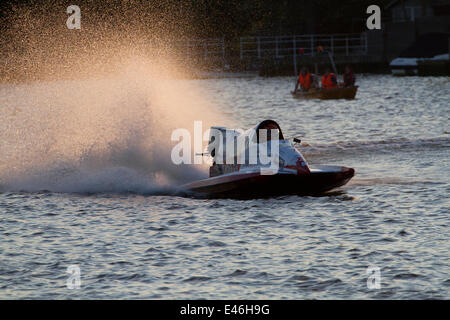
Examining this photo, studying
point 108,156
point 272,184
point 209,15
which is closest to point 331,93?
point 108,156

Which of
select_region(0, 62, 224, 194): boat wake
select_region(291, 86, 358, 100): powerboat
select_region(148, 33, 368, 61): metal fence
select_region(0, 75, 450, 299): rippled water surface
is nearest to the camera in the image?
select_region(0, 75, 450, 299): rippled water surface

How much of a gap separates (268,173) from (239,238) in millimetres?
2876

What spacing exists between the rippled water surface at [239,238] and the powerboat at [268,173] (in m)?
0.25

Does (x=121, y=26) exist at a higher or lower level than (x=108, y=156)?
higher

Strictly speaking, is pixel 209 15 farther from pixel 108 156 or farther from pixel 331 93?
pixel 108 156

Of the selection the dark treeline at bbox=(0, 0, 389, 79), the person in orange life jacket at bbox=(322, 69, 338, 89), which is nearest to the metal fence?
the dark treeline at bbox=(0, 0, 389, 79)

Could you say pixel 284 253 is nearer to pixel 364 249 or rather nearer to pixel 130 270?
pixel 364 249

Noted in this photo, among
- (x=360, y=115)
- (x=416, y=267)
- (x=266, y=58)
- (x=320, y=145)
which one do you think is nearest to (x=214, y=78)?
(x=266, y=58)

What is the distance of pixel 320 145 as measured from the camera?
915 inches

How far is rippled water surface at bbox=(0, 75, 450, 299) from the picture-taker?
32.9 feet

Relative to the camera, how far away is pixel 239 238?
12414 millimetres

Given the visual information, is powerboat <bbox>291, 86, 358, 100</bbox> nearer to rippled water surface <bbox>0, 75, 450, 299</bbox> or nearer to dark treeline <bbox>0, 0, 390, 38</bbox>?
rippled water surface <bbox>0, 75, 450, 299</bbox>

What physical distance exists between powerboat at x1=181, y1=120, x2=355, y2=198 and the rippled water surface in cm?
25

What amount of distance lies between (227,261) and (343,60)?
5319 cm
